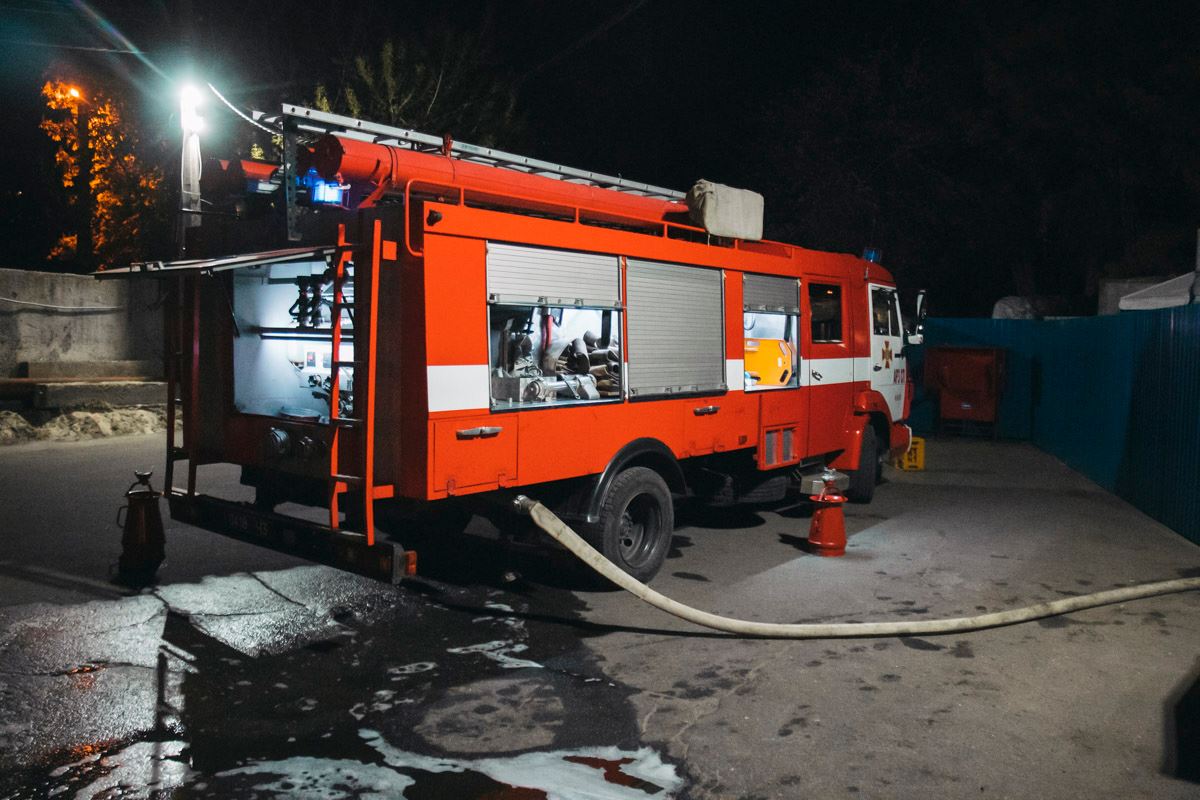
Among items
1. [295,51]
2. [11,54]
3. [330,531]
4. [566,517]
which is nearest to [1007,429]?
[566,517]

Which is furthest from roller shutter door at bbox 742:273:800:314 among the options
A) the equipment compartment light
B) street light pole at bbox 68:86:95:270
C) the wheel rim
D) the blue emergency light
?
street light pole at bbox 68:86:95:270

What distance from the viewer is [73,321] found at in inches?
639

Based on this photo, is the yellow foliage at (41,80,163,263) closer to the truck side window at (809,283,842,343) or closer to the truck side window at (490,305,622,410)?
the truck side window at (809,283,842,343)

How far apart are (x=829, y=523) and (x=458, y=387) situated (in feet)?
12.9

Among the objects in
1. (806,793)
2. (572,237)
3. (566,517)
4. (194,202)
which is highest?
(194,202)

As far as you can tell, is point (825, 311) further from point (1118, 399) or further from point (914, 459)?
point (914, 459)

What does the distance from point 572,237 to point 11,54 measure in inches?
916

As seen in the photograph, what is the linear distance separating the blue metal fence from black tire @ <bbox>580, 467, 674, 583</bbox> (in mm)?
4950

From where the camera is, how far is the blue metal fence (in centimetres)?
832

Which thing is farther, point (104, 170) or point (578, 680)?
point (104, 170)

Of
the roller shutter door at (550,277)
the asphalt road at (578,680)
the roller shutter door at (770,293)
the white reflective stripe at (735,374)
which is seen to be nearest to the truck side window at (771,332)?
the roller shutter door at (770,293)

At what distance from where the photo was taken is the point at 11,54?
22.5 m

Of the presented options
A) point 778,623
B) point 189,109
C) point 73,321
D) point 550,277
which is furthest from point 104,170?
point 778,623

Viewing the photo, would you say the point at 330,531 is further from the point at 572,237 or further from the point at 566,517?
the point at 572,237
